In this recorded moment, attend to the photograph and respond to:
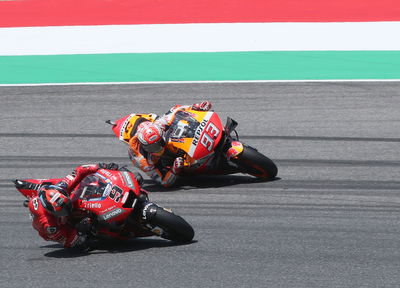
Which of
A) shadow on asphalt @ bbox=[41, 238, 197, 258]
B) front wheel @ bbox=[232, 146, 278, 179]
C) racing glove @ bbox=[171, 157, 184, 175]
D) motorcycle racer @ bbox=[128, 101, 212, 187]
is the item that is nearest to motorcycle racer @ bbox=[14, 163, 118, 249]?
shadow on asphalt @ bbox=[41, 238, 197, 258]

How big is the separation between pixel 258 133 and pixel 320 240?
4.79 metres

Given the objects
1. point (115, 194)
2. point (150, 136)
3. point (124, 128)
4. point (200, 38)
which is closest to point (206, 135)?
point (150, 136)

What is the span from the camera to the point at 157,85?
52.9 ft

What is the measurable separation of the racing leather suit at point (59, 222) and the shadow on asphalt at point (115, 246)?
197 millimetres

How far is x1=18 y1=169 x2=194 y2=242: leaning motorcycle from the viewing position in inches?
321

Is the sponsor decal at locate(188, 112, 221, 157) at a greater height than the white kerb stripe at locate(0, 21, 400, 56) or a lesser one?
lesser

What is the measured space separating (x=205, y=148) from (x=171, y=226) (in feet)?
8.21

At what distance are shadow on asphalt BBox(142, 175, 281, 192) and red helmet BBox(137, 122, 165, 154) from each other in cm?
66

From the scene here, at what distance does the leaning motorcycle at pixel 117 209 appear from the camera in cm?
816

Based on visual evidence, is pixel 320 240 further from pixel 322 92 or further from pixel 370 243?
pixel 322 92

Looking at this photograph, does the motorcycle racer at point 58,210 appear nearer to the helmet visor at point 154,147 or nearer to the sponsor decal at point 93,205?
the sponsor decal at point 93,205

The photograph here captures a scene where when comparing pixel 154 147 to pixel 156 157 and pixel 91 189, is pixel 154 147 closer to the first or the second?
pixel 156 157

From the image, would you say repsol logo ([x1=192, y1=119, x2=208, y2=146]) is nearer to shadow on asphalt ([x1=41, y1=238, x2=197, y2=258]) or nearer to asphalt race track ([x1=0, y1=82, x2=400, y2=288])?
asphalt race track ([x1=0, y1=82, x2=400, y2=288])

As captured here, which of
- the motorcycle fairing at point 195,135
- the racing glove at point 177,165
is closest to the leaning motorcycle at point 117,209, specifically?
the racing glove at point 177,165
